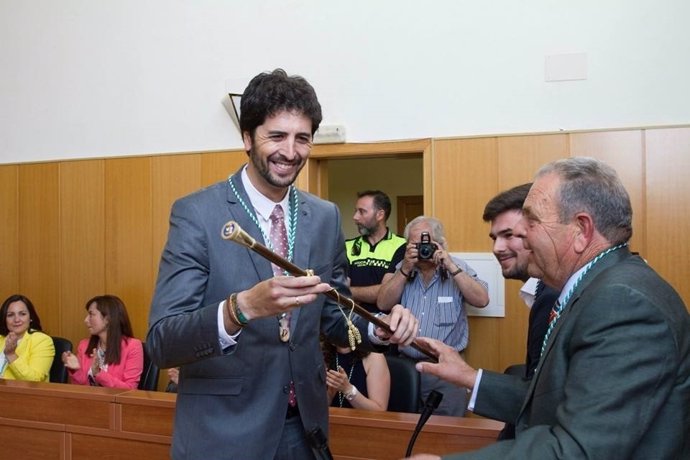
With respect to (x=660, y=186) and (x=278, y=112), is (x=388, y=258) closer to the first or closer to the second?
Result: (x=660, y=186)

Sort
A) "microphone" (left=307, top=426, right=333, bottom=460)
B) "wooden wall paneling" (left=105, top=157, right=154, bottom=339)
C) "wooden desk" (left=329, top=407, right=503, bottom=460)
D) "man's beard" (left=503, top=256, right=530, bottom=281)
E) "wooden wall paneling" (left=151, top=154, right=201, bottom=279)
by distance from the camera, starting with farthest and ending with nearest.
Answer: "wooden wall paneling" (left=105, top=157, right=154, bottom=339) < "wooden wall paneling" (left=151, top=154, right=201, bottom=279) < "man's beard" (left=503, top=256, right=530, bottom=281) < "wooden desk" (left=329, top=407, right=503, bottom=460) < "microphone" (left=307, top=426, right=333, bottom=460)

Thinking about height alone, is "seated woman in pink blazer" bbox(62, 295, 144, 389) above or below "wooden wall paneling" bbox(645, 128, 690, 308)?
below

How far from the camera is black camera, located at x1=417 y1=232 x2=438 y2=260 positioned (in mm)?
3681

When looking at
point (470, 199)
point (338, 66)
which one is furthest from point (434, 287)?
point (338, 66)

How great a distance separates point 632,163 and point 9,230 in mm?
4966

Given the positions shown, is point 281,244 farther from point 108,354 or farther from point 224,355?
point 108,354

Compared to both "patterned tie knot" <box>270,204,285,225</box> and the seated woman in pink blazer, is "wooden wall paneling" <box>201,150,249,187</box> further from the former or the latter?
"patterned tie knot" <box>270,204,285,225</box>

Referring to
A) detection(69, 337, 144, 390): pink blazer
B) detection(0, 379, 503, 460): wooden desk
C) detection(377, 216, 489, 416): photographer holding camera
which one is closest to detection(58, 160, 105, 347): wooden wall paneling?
detection(69, 337, 144, 390): pink blazer

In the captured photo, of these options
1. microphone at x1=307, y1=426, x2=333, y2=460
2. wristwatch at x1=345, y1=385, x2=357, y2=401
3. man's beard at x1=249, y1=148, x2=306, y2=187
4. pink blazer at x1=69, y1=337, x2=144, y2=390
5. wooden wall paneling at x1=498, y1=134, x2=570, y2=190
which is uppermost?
wooden wall paneling at x1=498, y1=134, x2=570, y2=190

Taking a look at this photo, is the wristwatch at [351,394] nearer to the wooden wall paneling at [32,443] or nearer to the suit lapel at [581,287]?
the wooden wall paneling at [32,443]

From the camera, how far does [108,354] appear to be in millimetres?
3930

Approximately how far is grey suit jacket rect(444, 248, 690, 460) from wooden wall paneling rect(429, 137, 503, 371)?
2.97 metres

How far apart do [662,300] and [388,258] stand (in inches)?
132

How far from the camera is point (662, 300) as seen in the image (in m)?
1.13
